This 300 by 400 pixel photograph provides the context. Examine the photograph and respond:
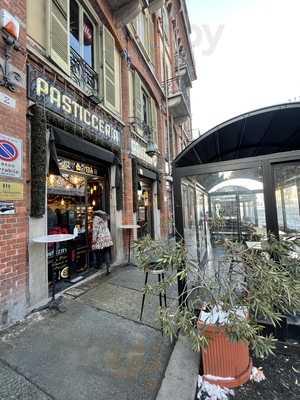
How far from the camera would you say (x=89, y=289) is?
13.9ft

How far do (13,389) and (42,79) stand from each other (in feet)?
14.1

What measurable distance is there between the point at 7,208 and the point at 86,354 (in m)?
2.14

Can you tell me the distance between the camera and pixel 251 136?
363 centimetres

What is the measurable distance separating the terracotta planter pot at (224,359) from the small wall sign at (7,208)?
2829 mm

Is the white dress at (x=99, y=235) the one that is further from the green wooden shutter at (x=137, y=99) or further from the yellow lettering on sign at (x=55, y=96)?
the green wooden shutter at (x=137, y=99)

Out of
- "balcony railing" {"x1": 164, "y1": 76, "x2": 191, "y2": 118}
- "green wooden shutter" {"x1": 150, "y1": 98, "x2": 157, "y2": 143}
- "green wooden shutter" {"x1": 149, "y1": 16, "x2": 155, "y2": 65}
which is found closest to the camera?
"green wooden shutter" {"x1": 150, "y1": 98, "x2": 157, "y2": 143}

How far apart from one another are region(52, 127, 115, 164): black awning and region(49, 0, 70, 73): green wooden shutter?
53.0 inches

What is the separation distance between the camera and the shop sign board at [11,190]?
9.69 feet

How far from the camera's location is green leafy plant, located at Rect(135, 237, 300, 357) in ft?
6.07

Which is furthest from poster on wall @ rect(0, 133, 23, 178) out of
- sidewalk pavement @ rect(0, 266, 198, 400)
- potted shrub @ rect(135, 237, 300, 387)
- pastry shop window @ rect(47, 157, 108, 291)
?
potted shrub @ rect(135, 237, 300, 387)

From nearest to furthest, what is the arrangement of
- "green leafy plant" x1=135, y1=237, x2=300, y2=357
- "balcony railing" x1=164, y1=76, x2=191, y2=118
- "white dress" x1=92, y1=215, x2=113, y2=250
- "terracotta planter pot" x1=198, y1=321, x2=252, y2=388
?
"green leafy plant" x1=135, y1=237, x2=300, y2=357 < "terracotta planter pot" x1=198, y1=321, x2=252, y2=388 < "white dress" x1=92, y1=215, x2=113, y2=250 < "balcony railing" x1=164, y1=76, x2=191, y2=118

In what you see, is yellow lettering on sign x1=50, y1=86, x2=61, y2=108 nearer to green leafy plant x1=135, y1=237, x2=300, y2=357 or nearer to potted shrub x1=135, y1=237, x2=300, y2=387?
green leafy plant x1=135, y1=237, x2=300, y2=357

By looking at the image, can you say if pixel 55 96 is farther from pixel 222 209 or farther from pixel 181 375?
pixel 181 375

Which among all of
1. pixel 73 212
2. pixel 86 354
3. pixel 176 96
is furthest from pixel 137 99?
pixel 86 354
